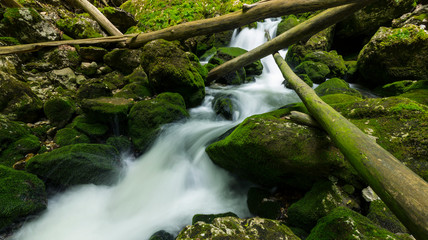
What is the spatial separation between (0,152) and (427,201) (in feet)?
18.7

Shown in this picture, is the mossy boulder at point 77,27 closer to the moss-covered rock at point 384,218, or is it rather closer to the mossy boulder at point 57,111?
the mossy boulder at point 57,111

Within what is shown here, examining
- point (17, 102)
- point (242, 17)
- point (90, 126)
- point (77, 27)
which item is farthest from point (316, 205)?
point (77, 27)

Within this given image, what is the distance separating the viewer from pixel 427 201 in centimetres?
117

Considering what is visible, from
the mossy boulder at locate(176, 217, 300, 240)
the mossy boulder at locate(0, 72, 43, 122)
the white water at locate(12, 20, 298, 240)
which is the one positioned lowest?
the white water at locate(12, 20, 298, 240)

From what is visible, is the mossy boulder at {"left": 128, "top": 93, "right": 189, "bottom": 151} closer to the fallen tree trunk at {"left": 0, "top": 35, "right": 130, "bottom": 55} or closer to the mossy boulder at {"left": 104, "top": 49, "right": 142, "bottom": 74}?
the mossy boulder at {"left": 104, "top": 49, "right": 142, "bottom": 74}

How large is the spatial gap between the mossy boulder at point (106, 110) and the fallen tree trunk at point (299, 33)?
3626 millimetres

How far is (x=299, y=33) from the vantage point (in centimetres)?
545

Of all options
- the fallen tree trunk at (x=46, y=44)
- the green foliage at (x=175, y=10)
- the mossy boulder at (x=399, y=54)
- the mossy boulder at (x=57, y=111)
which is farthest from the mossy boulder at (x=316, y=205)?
the green foliage at (x=175, y=10)

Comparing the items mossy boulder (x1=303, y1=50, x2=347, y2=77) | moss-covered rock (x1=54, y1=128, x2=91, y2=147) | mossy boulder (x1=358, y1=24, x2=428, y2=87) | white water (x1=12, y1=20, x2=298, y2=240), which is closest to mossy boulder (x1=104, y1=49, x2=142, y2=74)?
moss-covered rock (x1=54, y1=128, x2=91, y2=147)

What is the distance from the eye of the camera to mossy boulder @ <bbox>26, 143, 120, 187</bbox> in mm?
3040

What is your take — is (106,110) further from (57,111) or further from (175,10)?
(175,10)

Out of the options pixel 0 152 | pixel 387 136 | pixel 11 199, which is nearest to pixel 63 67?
pixel 0 152

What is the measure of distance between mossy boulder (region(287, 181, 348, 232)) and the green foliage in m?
12.5

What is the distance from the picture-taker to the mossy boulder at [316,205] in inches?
84.0
